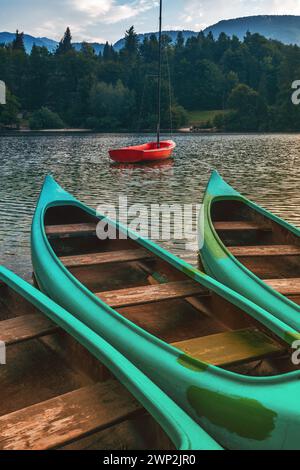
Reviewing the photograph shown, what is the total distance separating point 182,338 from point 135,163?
104 ft

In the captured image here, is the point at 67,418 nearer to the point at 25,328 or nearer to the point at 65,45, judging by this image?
the point at 25,328

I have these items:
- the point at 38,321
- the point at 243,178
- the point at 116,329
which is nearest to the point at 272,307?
the point at 116,329

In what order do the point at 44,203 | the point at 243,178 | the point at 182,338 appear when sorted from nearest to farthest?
1. the point at 182,338
2. the point at 44,203
3. the point at 243,178

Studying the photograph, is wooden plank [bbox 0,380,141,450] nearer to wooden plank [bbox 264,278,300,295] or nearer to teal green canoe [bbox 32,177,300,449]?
teal green canoe [bbox 32,177,300,449]

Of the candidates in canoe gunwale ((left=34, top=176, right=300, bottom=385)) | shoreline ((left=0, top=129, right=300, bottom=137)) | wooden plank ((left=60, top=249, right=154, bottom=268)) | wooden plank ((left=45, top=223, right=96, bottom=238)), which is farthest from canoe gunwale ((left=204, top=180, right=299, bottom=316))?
shoreline ((left=0, top=129, right=300, bottom=137))

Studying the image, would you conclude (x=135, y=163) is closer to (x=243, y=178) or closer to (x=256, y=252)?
(x=243, y=178)

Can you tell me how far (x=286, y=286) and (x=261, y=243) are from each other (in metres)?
2.72

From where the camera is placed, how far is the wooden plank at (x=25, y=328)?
468cm

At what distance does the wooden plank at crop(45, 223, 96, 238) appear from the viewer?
877 cm

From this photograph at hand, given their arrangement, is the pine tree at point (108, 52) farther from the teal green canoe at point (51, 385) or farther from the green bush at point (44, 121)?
the teal green canoe at point (51, 385)

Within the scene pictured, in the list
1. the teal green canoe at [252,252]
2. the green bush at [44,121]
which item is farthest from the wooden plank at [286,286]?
the green bush at [44,121]

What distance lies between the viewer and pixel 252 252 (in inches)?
313

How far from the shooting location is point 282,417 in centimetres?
344

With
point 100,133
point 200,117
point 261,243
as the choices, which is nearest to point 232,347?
point 261,243
